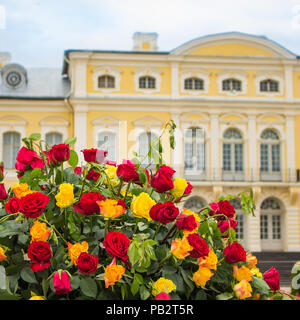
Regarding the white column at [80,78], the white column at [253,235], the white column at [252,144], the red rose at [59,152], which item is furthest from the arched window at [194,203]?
the red rose at [59,152]

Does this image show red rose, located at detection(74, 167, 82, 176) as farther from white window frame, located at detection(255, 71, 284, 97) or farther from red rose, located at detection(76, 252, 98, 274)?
white window frame, located at detection(255, 71, 284, 97)

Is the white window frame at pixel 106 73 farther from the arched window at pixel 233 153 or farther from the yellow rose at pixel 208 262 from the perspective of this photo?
the yellow rose at pixel 208 262

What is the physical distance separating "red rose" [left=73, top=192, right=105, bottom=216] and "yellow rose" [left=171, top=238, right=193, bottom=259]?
292 millimetres

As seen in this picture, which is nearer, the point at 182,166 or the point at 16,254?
the point at 16,254

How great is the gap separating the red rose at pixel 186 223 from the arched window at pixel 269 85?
17.5 meters

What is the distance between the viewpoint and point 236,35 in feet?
58.9

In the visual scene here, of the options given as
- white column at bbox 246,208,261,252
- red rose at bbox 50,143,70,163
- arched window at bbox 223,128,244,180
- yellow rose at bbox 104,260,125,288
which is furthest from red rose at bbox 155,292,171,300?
arched window at bbox 223,128,244,180

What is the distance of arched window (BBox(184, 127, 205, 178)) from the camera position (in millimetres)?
17547

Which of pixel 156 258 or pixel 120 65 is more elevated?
pixel 120 65

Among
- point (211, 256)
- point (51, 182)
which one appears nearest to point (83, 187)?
point (51, 182)
